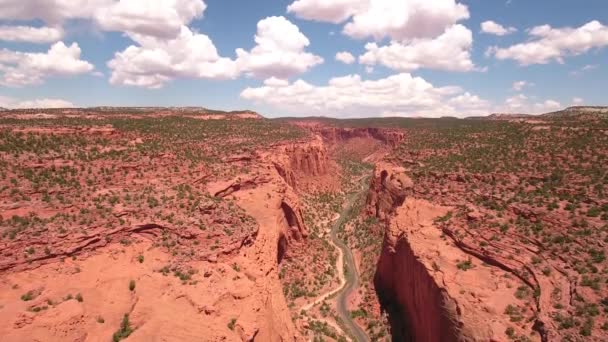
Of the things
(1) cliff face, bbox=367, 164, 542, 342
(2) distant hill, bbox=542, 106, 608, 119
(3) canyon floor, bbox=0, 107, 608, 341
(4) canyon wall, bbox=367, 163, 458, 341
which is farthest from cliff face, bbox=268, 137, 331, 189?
(2) distant hill, bbox=542, 106, 608, 119

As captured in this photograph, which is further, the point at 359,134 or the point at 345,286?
the point at 359,134

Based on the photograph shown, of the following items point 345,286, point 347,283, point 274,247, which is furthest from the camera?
point 347,283

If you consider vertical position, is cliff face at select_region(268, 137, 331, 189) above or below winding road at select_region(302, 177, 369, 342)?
above

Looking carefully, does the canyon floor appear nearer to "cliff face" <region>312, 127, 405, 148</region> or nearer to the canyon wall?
the canyon wall

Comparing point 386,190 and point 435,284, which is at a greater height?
point 386,190

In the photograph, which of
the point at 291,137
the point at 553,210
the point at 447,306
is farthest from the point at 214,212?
the point at 291,137

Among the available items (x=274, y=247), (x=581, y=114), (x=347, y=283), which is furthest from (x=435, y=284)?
(x=581, y=114)

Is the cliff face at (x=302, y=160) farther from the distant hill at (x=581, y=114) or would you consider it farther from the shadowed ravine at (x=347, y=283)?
the distant hill at (x=581, y=114)

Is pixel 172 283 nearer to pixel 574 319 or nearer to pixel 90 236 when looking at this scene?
pixel 90 236

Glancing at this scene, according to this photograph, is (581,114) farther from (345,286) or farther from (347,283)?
(345,286)
